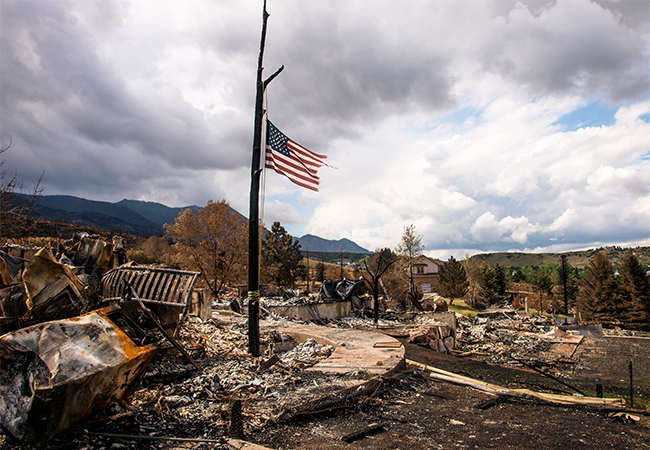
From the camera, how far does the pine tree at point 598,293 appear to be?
3794 cm

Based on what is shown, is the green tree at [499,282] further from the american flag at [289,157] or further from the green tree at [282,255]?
the american flag at [289,157]

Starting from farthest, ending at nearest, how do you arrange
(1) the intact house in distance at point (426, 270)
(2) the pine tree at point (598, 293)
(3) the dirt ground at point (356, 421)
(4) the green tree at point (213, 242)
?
(1) the intact house in distance at point (426, 270) → (2) the pine tree at point (598, 293) → (4) the green tree at point (213, 242) → (3) the dirt ground at point (356, 421)

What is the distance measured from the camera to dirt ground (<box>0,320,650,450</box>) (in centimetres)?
398

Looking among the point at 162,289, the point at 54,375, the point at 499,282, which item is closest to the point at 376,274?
the point at 162,289

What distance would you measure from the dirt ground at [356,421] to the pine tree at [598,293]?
41639 millimetres

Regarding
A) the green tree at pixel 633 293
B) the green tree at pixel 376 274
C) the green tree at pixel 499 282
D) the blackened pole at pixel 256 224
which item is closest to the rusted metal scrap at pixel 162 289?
→ the blackened pole at pixel 256 224

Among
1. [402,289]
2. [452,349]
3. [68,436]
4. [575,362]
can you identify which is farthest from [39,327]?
[402,289]

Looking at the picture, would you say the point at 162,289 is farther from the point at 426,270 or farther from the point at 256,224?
the point at 426,270

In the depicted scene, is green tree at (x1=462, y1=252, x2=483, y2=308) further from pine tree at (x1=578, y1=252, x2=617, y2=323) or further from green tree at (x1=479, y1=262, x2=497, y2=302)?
pine tree at (x1=578, y1=252, x2=617, y2=323)

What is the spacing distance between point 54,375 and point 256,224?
4043 mm

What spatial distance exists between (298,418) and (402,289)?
28.3m

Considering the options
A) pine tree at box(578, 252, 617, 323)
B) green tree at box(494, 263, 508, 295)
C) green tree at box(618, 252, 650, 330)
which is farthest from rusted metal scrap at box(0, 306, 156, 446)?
green tree at box(494, 263, 508, 295)

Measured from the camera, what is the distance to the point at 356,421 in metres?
4.71

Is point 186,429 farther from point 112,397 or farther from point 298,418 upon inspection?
point 298,418
